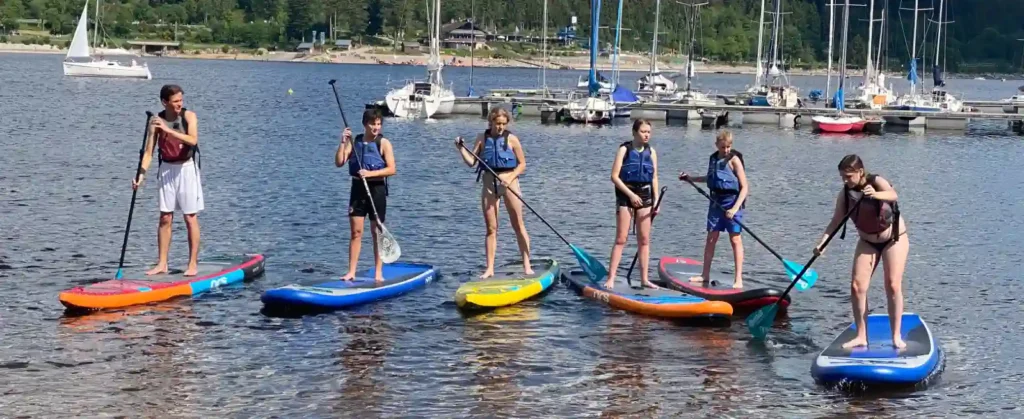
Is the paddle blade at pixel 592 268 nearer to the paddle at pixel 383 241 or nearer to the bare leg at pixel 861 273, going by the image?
the paddle at pixel 383 241

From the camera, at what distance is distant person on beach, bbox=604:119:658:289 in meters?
15.7

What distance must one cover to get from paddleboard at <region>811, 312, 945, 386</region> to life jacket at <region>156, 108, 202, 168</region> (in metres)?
7.82

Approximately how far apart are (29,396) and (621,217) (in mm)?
7211

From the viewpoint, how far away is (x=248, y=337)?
14.9 m

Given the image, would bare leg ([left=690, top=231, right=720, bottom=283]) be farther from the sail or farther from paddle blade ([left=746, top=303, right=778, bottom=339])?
the sail

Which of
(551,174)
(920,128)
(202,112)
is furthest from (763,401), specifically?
(202,112)

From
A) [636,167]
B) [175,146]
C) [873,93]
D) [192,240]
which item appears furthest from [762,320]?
[873,93]

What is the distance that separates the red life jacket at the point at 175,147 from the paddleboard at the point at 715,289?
258 inches

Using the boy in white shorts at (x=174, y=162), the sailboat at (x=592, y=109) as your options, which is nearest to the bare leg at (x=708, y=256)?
the boy in white shorts at (x=174, y=162)

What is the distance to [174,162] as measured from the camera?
15.8 metres

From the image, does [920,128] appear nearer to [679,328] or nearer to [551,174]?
[551,174]

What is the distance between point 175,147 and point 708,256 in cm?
689

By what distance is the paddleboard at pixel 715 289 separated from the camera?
16.0 meters

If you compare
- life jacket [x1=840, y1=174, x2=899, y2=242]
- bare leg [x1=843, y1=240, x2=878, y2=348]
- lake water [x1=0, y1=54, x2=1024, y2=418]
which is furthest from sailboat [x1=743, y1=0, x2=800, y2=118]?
life jacket [x1=840, y1=174, x2=899, y2=242]
